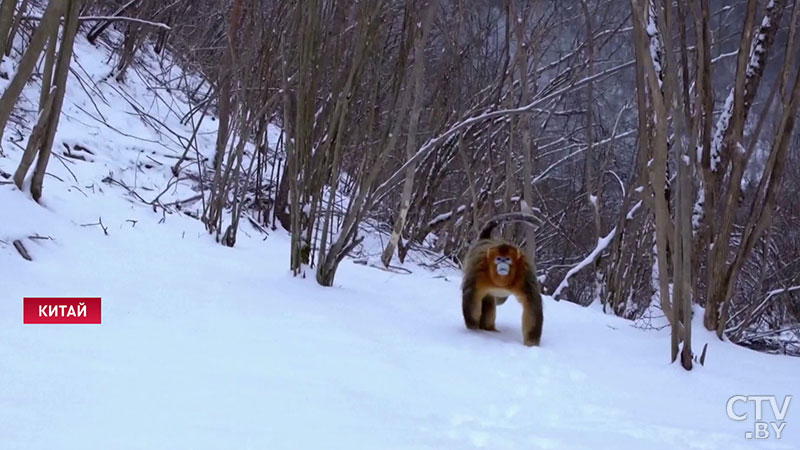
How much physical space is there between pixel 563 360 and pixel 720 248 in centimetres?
151

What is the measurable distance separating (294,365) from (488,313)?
1.58m

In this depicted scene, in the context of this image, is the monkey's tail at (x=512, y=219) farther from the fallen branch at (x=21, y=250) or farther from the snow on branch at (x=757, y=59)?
the fallen branch at (x=21, y=250)

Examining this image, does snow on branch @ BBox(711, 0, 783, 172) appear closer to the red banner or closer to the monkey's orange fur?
the monkey's orange fur

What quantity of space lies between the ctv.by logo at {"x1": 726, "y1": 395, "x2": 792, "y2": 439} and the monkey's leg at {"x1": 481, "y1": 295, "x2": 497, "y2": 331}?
135cm

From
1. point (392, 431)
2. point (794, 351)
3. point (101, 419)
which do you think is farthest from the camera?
point (794, 351)

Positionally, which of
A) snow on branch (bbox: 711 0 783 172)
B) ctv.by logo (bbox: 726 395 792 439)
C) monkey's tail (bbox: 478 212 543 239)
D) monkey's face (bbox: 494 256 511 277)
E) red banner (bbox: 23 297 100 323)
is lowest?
ctv.by logo (bbox: 726 395 792 439)

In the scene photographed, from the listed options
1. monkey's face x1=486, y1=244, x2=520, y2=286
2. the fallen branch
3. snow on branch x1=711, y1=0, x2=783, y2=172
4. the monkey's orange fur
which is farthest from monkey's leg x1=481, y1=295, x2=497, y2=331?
the fallen branch

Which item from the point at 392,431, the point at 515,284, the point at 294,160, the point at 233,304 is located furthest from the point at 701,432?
the point at 294,160

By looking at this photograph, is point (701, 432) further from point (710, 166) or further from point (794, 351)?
point (794, 351)

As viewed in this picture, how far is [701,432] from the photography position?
2525mm

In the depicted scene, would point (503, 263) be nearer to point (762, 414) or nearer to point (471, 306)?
point (471, 306)

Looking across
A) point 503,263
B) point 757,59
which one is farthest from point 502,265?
point 757,59

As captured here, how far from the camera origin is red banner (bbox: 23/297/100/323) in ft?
9.90

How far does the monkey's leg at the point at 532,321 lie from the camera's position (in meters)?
3.95
